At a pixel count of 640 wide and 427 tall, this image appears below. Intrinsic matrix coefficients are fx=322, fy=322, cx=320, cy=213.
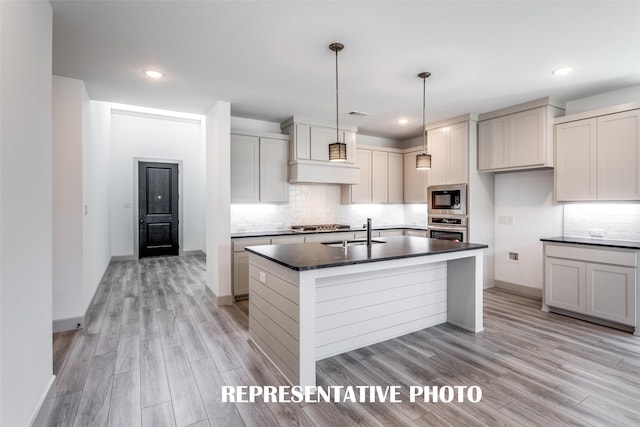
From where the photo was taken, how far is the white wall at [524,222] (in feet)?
14.9

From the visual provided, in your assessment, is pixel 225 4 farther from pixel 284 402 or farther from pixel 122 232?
pixel 122 232

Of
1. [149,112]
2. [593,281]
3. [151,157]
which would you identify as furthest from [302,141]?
[151,157]

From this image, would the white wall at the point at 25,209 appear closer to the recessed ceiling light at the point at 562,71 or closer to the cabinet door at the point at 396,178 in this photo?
the recessed ceiling light at the point at 562,71

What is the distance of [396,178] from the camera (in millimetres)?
6430

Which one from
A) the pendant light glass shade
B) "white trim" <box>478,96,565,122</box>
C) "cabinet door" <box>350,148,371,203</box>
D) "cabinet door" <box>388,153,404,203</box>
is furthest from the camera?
"cabinet door" <box>388,153,404,203</box>

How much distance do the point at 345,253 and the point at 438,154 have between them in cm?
347

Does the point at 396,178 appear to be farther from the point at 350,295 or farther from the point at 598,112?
the point at 350,295

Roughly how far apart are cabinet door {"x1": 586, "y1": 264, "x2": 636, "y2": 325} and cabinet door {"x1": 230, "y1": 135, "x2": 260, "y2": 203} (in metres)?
4.34

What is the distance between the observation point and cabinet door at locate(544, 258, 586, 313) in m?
3.69

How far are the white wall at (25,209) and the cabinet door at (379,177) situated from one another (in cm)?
484

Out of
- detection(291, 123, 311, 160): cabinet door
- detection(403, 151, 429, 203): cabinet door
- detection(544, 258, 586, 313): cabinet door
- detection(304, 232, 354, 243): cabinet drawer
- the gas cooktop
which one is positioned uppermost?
detection(291, 123, 311, 160): cabinet door

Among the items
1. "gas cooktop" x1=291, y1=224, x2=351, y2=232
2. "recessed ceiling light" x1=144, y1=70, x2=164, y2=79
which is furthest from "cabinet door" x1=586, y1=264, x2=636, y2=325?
"recessed ceiling light" x1=144, y1=70, x2=164, y2=79

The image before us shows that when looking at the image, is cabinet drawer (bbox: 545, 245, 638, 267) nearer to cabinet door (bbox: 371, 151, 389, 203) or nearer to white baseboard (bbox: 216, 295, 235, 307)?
cabinet door (bbox: 371, 151, 389, 203)

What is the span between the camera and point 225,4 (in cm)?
224
